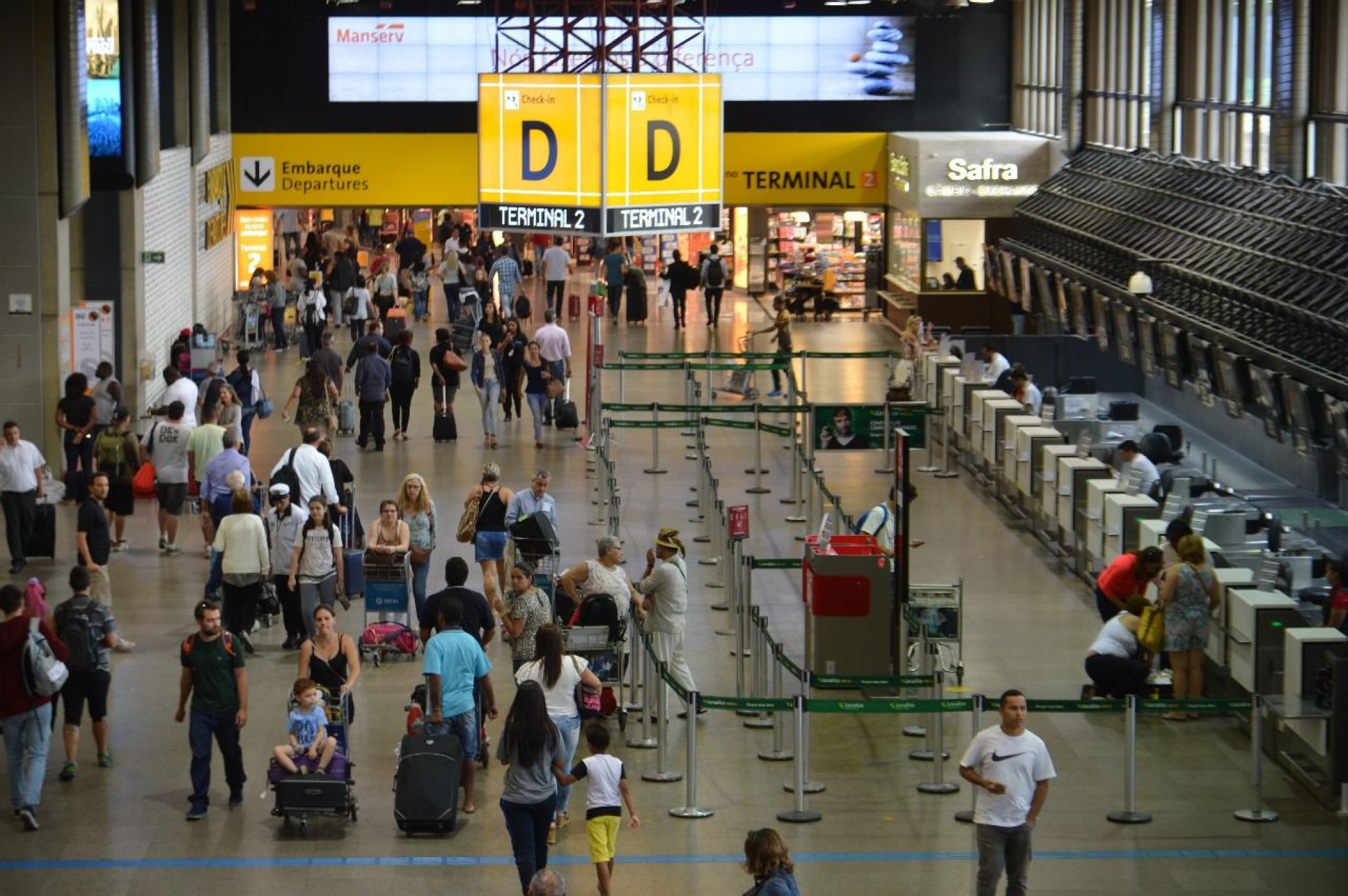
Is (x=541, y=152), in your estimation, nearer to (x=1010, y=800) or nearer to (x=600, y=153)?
(x=600, y=153)

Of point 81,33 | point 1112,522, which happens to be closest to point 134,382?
point 81,33

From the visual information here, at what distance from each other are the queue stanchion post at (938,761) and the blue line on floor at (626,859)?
1.13 metres

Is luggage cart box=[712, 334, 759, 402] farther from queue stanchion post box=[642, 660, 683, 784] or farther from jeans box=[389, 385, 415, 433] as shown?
queue stanchion post box=[642, 660, 683, 784]

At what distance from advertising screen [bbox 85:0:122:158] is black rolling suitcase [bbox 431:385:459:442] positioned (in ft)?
16.8

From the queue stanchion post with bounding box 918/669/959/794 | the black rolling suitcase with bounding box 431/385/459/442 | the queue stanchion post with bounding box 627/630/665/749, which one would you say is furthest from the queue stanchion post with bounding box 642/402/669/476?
the queue stanchion post with bounding box 918/669/959/794

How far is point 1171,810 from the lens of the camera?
13.3 metres

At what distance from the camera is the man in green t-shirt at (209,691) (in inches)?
497

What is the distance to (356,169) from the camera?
42250 millimetres

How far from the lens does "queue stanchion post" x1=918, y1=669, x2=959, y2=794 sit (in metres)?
13.5

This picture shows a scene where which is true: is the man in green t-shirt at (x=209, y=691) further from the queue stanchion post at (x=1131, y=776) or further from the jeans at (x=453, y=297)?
the jeans at (x=453, y=297)

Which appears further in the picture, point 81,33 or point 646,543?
point 81,33

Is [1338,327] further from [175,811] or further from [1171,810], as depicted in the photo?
[175,811]

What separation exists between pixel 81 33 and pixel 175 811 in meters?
13.6

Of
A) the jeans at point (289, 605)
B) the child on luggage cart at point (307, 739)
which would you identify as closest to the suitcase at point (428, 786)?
the child on luggage cart at point (307, 739)
